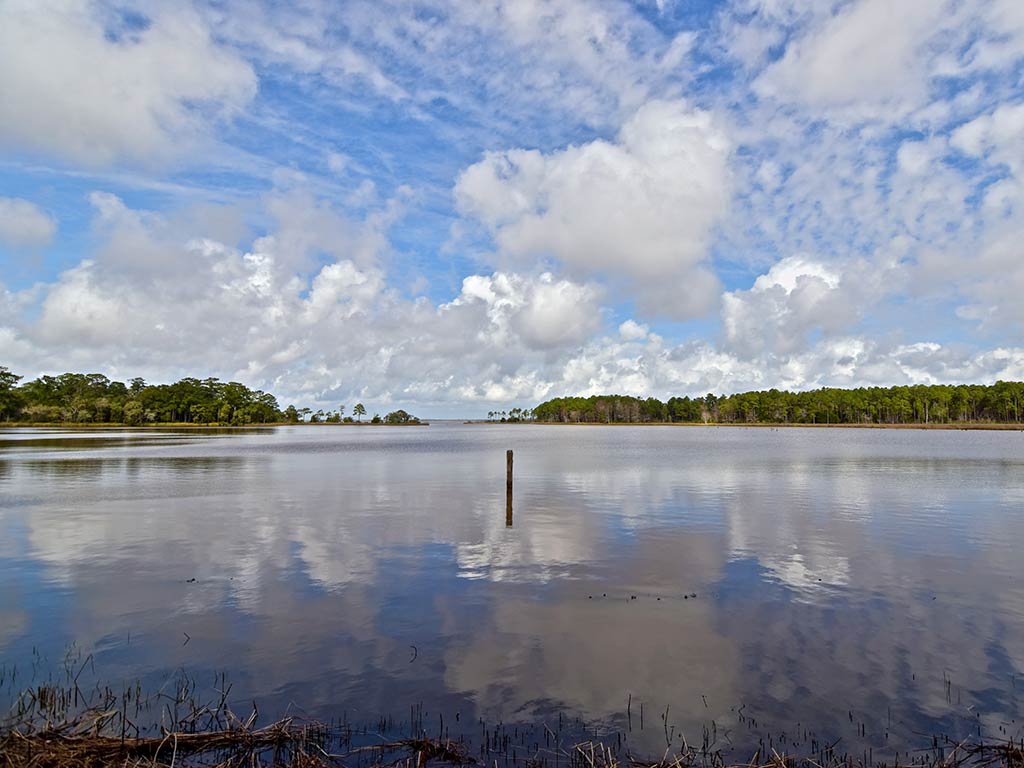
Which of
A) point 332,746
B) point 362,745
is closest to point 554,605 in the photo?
point 362,745

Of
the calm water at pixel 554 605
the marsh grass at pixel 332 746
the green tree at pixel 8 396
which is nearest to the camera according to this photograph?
the marsh grass at pixel 332 746

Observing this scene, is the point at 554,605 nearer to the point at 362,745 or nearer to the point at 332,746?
the point at 362,745

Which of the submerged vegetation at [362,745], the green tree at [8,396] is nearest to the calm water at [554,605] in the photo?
the submerged vegetation at [362,745]

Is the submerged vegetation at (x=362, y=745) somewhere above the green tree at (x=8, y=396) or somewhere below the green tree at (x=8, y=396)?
below

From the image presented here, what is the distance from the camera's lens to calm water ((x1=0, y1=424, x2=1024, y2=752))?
1020 cm

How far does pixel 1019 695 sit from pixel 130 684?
15.0m

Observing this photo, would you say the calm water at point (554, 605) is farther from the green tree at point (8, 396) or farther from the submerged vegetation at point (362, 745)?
the green tree at point (8, 396)

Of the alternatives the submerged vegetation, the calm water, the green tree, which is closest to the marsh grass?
the submerged vegetation

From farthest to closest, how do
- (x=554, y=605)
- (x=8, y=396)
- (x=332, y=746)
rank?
(x=8, y=396)
(x=554, y=605)
(x=332, y=746)

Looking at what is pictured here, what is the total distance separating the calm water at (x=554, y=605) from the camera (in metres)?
10.2

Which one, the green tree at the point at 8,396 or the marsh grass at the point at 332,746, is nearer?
the marsh grass at the point at 332,746

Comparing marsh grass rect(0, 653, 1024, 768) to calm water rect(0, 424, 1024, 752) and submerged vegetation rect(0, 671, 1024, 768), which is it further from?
calm water rect(0, 424, 1024, 752)

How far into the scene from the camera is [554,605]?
1501cm

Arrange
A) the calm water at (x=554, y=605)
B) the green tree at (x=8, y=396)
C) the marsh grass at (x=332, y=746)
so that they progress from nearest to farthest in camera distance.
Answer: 1. the marsh grass at (x=332, y=746)
2. the calm water at (x=554, y=605)
3. the green tree at (x=8, y=396)
